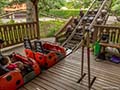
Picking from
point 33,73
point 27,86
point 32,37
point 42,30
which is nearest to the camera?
point 27,86

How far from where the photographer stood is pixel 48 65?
153 inches

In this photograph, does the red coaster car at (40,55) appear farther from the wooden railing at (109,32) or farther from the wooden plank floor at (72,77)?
the wooden railing at (109,32)

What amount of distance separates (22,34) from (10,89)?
10.0 feet

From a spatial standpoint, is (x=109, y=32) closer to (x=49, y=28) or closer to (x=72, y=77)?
(x=72, y=77)

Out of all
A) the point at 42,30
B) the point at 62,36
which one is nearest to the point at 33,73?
the point at 62,36

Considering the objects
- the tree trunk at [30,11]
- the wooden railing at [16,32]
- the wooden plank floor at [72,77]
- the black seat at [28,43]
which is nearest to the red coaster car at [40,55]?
the black seat at [28,43]

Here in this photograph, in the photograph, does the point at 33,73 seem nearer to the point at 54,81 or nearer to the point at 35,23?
the point at 54,81

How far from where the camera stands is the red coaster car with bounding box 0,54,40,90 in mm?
2809

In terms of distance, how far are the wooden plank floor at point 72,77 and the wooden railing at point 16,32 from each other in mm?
2228

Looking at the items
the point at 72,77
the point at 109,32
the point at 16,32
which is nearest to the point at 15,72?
the point at 72,77

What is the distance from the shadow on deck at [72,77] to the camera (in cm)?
304

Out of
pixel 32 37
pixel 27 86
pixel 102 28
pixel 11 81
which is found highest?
pixel 102 28

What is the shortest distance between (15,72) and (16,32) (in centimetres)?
280

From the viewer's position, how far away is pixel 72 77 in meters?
3.40
